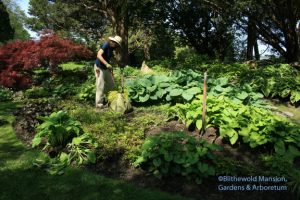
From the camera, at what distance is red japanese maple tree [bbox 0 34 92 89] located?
11.5 metres

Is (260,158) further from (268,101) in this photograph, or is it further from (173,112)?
(268,101)

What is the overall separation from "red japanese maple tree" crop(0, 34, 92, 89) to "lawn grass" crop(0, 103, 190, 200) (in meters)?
6.63

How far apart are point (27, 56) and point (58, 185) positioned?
8.11 m

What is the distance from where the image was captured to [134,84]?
818 centimetres

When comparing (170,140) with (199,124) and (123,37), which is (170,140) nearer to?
(199,124)

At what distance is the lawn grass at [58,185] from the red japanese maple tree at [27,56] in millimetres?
6626

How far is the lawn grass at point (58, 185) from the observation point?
4262mm

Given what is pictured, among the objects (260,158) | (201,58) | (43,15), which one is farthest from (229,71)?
(43,15)

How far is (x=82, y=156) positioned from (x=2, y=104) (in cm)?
562

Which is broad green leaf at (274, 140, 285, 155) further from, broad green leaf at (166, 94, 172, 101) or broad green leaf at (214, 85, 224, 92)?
broad green leaf at (166, 94, 172, 101)

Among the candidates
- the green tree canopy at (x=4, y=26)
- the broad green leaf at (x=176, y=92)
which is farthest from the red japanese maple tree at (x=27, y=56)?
the green tree canopy at (x=4, y=26)

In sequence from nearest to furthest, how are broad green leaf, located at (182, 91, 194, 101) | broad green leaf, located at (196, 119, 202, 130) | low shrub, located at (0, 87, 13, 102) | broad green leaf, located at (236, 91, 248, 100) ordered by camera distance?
broad green leaf, located at (196, 119, 202, 130)
broad green leaf, located at (182, 91, 194, 101)
broad green leaf, located at (236, 91, 248, 100)
low shrub, located at (0, 87, 13, 102)

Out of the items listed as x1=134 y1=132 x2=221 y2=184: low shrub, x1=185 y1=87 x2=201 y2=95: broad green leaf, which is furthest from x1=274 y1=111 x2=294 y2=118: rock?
x1=134 y1=132 x2=221 y2=184: low shrub

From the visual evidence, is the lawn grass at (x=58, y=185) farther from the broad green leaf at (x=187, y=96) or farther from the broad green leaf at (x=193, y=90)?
the broad green leaf at (x=193, y=90)
